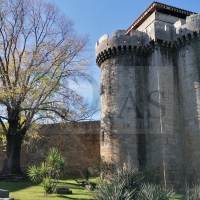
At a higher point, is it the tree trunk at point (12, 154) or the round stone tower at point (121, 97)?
the round stone tower at point (121, 97)

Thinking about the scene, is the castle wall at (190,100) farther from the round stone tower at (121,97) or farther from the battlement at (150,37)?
the round stone tower at (121,97)

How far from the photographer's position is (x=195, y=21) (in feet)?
59.7

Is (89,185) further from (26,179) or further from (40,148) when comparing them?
(40,148)

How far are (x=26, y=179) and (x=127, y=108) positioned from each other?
7279mm

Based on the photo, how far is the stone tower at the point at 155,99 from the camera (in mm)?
16812

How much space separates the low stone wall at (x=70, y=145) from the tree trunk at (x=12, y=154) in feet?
16.3

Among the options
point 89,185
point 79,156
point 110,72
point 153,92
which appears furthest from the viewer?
point 79,156

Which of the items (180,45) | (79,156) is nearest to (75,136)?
(79,156)

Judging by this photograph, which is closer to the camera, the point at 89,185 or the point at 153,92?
the point at 89,185

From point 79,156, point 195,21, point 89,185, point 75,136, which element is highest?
point 195,21

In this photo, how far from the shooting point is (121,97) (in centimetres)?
1852

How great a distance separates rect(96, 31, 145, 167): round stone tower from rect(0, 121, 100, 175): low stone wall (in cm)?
664

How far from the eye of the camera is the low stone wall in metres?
24.6

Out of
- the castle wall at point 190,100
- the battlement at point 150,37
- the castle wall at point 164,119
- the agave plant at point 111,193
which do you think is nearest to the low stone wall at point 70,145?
the battlement at point 150,37
